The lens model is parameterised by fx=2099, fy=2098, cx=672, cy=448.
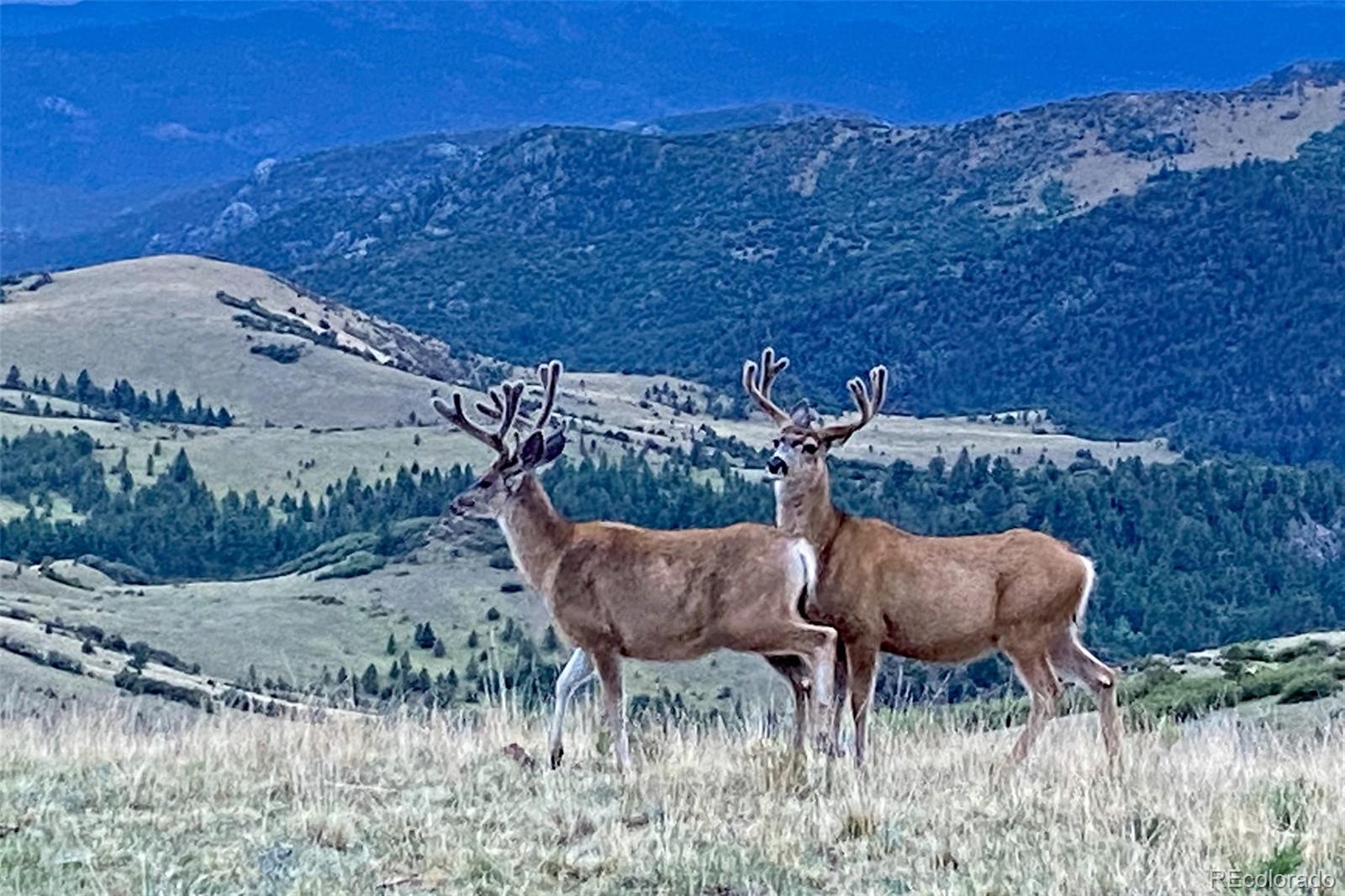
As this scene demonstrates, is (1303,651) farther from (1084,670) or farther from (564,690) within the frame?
(564,690)

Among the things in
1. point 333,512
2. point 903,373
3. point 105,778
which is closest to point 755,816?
point 105,778

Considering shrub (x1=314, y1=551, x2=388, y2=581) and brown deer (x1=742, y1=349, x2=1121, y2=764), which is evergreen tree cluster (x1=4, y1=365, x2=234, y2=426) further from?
brown deer (x1=742, y1=349, x2=1121, y2=764)

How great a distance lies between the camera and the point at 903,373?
154 m

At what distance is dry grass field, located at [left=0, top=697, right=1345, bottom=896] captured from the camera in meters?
8.33

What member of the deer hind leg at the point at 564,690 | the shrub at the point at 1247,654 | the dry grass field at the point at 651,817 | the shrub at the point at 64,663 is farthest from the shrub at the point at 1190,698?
the shrub at the point at 64,663

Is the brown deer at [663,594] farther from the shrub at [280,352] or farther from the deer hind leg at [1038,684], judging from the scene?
the shrub at [280,352]

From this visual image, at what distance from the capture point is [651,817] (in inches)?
372

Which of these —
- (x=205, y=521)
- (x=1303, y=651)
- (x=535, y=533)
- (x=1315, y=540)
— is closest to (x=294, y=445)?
(x=205, y=521)

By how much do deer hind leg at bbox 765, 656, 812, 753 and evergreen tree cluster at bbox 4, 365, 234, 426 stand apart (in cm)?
9016

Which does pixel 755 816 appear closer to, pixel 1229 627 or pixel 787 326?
pixel 1229 627

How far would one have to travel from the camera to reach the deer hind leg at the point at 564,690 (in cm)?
1141

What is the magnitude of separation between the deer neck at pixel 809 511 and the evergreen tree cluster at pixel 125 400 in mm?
89614

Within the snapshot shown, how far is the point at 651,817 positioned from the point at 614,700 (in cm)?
199

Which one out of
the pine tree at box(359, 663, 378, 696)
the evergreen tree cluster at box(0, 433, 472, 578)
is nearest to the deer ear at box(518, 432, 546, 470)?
the pine tree at box(359, 663, 378, 696)
